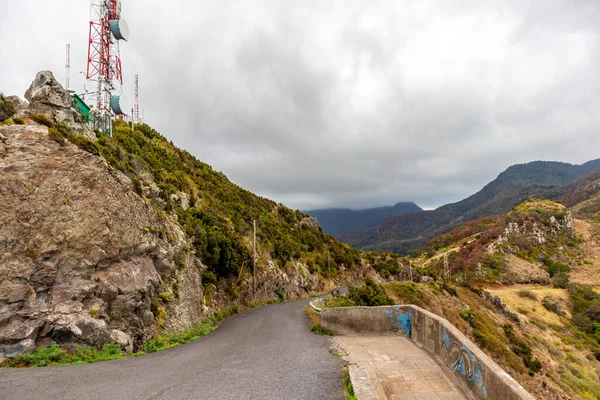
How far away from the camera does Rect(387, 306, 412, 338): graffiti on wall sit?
11.1 meters

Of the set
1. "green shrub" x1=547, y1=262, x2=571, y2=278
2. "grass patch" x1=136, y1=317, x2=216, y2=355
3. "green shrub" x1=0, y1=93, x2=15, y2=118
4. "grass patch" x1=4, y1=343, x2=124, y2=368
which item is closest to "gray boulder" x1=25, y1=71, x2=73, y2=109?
"green shrub" x1=0, y1=93, x2=15, y2=118

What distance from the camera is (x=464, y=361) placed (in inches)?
267

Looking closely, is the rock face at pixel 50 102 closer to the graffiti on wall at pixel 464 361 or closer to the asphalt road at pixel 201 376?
the asphalt road at pixel 201 376

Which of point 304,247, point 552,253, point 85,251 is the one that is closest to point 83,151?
point 85,251

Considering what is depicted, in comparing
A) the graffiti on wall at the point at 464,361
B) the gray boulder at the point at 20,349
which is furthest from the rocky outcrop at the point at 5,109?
the graffiti on wall at the point at 464,361

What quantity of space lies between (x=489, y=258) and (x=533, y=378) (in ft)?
174

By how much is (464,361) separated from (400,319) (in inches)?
183

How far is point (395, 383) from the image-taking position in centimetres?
711

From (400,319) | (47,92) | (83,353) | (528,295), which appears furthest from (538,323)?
(47,92)

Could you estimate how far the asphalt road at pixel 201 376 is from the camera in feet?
21.8

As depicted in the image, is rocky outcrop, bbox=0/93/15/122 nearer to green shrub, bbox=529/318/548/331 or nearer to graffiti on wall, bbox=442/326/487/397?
graffiti on wall, bbox=442/326/487/397

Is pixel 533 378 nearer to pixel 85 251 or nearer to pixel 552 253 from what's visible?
pixel 85 251

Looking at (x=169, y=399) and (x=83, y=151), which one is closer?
(x=169, y=399)

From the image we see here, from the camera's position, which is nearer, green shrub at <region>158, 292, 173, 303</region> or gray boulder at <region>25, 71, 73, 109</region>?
green shrub at <region>158, 292, 173, 303</region>
